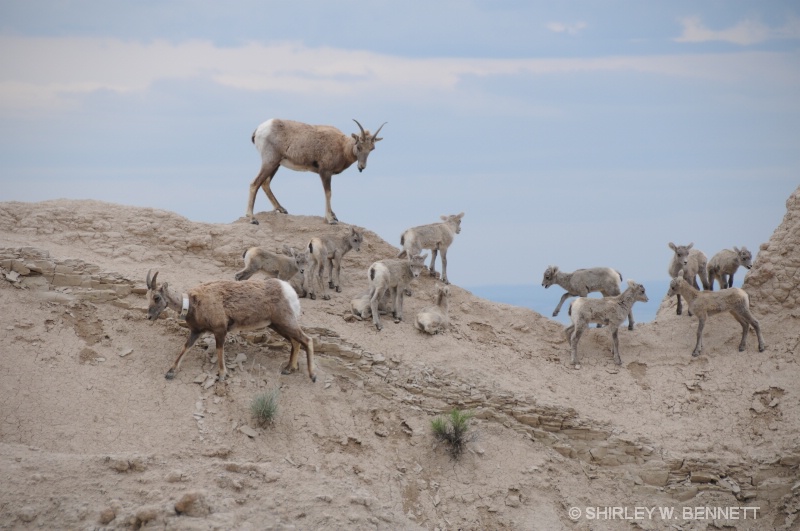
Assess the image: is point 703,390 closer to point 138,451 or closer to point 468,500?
point 468,500

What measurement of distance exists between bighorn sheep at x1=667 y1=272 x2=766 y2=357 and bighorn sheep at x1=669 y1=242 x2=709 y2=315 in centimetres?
94

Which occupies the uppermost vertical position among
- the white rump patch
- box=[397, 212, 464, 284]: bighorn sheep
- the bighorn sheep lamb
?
box=[397, 212, 464, 284]: bighorn sheep

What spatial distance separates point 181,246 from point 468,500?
274 inches

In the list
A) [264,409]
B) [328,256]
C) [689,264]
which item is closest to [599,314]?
[689,264]

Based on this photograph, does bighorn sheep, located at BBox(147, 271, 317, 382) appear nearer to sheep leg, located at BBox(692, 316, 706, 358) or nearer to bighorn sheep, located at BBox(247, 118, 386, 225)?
bighorn sheep, located at BBox(247, 118, 386, 225)

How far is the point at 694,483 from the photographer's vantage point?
16.0 m

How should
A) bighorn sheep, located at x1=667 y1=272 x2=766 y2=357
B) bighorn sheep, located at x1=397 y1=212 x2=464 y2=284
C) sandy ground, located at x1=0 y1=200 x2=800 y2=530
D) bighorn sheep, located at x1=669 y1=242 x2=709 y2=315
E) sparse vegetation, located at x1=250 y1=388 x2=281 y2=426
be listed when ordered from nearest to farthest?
1. sandy ground, located at x1=0 y1=200 x2=800 y2=530
2. sparse vegetation, located at x1=250 y1=388 x2=281 y2=426
3. bighorn sheep, located at x1=667 y1=272 x2=766 y2=357
4. bighorn sheep, located at x1=397 y1=212 x2=464 y2=284
5. bighorn sheep, located at x1=669 y1=242 x2=709 y2=315

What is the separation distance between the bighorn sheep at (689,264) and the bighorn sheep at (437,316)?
474cm

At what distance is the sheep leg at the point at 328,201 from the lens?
1934cm

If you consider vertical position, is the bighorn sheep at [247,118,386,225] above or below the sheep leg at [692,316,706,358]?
above

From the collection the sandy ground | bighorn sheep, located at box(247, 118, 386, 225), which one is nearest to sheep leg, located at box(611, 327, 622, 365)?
the sandy ground

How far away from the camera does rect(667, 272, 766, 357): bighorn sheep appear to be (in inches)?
703

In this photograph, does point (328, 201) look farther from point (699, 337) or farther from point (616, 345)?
point (699, 337)

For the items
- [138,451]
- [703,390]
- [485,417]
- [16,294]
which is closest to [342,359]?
[485,417]
